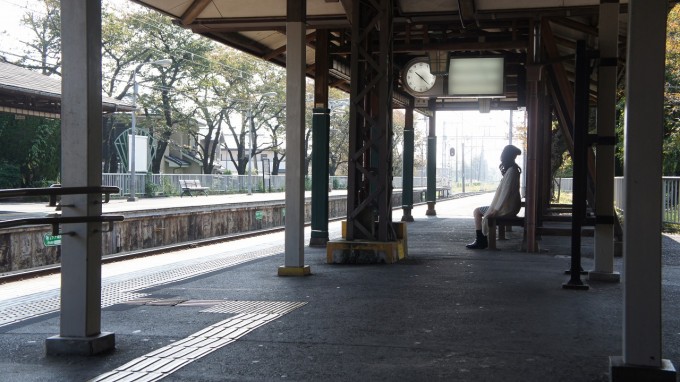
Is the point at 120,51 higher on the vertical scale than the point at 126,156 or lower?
higher

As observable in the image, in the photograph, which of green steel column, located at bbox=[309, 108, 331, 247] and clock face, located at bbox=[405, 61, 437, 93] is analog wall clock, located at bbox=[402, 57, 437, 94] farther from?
green steel column, located at bbox=[309, 108, 331, 247]

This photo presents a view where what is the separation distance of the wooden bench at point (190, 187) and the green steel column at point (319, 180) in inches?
903

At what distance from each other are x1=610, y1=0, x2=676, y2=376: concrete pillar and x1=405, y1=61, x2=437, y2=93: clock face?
970cm

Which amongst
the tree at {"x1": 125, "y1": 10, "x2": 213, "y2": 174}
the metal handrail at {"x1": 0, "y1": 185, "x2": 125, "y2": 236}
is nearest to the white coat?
the metal handrail at {"x1": 0, "y1": 185, "x2": 125, "y2": 236}

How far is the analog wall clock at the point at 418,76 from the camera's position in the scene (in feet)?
44.3

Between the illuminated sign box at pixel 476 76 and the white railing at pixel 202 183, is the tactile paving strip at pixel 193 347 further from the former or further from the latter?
the white railing at pixel 202 183

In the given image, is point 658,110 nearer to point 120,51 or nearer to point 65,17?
point 65,17

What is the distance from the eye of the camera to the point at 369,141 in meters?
9.74

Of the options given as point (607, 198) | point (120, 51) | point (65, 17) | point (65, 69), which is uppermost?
point (120, 51)

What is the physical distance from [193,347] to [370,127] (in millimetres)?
5638

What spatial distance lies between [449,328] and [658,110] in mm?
2334

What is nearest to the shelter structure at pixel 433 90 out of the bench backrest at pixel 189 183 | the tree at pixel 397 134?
the bench backrest at pixel 189 183

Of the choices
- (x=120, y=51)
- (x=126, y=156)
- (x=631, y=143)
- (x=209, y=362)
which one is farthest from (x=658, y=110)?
(x=126, y=156)

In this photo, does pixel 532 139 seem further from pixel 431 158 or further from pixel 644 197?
pixel 431 158
